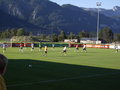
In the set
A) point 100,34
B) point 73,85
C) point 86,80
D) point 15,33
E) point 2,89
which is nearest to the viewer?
point 2,89

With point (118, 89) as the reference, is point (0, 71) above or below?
above

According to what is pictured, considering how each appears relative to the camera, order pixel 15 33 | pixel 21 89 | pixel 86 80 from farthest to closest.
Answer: pixel 15 33 < pixel 86 80 < pixel 21 89

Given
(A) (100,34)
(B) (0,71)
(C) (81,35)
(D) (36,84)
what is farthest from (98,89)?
(A) (100,34)

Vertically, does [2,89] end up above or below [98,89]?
above

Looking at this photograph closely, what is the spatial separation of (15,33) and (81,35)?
1653 inches

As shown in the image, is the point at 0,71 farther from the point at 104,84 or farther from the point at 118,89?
the point at 104,84

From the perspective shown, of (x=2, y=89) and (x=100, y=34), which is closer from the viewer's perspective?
(x=2, y=89)

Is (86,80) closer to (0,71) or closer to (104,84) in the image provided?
(104,84)

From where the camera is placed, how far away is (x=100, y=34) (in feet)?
588

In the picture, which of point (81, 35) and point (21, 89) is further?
point (81, 35)

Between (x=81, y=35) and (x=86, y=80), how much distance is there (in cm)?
15309

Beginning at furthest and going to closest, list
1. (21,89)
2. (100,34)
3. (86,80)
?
(100,34) < (86,80) < (21,89)

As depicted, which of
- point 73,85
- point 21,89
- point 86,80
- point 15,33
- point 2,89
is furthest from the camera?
point 15,33

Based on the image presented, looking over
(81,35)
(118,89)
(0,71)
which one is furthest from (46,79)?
(81,35)
